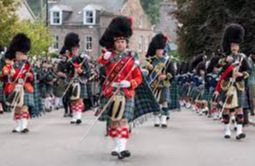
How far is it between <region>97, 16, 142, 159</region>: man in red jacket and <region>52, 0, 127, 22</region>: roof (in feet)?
207

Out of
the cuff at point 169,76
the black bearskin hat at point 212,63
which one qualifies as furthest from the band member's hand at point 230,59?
the black bearskin hat at point 212,63

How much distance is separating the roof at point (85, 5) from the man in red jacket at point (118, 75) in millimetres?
63053

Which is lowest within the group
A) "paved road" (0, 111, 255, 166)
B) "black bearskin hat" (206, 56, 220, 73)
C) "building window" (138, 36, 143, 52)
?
"paved road" (0, 111, 255, 166)

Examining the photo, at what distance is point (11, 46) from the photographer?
16297mm

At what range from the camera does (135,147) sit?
13.3 metres

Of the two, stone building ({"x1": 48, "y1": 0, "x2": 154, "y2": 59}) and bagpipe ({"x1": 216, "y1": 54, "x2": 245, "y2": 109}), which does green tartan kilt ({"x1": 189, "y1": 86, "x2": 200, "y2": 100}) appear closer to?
bagpipe ({"x1": 216, "y1": 54, "x2": 245, "y2": 109})

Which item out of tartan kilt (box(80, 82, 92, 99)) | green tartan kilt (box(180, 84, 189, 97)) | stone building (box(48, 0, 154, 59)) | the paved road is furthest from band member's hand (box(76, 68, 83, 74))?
stone building (box(48, 0, 154, 59))

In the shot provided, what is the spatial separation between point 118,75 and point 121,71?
0.07 meters

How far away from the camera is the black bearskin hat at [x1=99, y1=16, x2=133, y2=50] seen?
38.9 ft

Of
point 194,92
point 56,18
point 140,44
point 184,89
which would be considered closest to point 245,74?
point 194,92

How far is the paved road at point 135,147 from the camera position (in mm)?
11367

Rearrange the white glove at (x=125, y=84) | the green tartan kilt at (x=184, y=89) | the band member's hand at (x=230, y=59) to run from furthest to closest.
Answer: the green tartan kilt at (x=184, y=89) < the band member's hand at (x=230, y=59) < the white glove at (x=125, y=84)

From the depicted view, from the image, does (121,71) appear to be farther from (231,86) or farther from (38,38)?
(38,38)

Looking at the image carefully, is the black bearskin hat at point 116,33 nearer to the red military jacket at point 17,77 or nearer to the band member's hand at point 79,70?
the red military jacket at point 17,77
